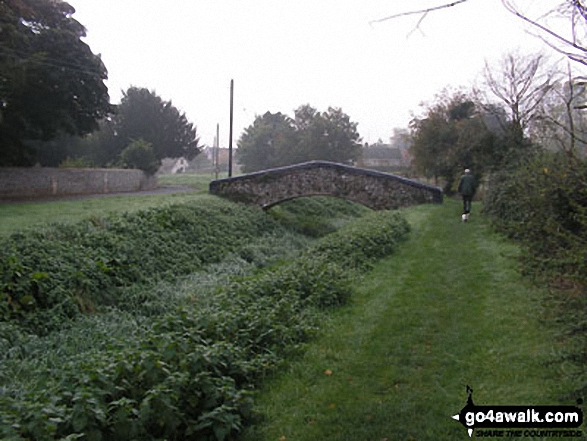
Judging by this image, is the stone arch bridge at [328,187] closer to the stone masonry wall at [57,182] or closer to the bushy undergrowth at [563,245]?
the stone masonry wall at [57,182]

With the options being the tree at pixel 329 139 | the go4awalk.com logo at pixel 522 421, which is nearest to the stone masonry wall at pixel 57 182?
the go4awalk.com logo at pixel 522 421

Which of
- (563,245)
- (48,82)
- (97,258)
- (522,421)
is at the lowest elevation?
(97,258)

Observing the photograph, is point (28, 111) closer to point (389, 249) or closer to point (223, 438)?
point (389, 249)

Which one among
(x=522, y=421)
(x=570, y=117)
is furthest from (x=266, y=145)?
(x=522, y=421)

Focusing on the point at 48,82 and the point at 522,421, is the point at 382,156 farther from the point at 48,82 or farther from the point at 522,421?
the point at 522,421

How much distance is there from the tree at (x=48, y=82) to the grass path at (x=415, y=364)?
735 inches

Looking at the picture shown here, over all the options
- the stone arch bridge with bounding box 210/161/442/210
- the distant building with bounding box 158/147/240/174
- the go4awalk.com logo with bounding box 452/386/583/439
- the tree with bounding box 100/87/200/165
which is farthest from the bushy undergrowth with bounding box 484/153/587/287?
the distant building with bounding box 158/147/240/174

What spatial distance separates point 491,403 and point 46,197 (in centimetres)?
2331

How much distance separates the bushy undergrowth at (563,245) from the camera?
15.4 ft

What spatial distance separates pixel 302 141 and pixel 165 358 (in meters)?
51.2

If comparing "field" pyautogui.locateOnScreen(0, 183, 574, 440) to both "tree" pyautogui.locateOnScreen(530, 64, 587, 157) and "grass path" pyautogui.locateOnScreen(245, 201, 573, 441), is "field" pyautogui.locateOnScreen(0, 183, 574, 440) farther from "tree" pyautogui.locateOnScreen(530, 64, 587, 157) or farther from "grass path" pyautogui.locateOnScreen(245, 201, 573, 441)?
"tree" pyautogui.locateOnScreen(530, 64, 587, 157)

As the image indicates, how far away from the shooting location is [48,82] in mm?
24266

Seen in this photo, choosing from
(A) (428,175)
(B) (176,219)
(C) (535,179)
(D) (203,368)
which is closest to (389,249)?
(C) (535,179)

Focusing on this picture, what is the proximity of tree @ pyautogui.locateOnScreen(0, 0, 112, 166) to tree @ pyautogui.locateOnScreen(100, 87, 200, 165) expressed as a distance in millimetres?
19185
